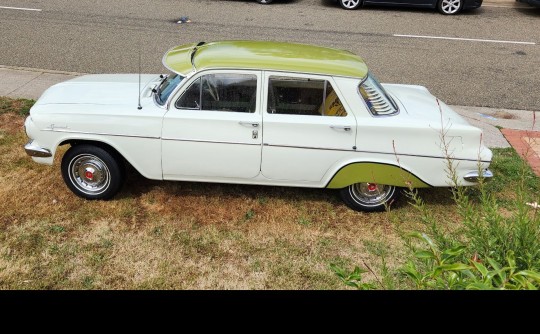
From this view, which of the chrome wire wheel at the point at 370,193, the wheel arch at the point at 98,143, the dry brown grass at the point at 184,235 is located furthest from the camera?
the chrome wire wheel at the point at 370,193

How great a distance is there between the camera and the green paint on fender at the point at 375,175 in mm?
4754

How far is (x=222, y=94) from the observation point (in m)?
4.71

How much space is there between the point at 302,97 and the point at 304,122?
0.85ft

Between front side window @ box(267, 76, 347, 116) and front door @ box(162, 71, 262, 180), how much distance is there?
6.6 inches

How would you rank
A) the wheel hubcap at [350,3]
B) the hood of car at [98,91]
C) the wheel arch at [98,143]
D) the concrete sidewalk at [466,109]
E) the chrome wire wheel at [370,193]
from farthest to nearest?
the wheel hubcap at [350,3], the concrete sidewalk at [466,109], the chrome wire wheel at [370,193], the hood of car at [98,91], the wheel arch at [98,143]

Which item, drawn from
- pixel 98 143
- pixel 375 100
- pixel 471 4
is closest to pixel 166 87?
pixel 98 143

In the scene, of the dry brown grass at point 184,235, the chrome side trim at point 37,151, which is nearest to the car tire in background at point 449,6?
the dry brown grass at point 184,235

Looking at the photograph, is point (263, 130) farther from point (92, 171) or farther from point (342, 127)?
point (92, 171)

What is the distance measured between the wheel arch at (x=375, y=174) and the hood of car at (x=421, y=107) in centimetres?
54

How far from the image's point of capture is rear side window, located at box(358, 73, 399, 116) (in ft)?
15.6

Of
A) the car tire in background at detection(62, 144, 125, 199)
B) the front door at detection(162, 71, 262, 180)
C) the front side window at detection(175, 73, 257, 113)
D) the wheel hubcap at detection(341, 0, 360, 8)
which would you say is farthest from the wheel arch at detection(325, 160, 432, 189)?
the wheel hubcap at detection(341, 0, 360, 8)

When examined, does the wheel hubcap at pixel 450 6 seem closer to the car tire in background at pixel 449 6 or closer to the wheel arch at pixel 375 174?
the car tire in background at pixel 449 6
